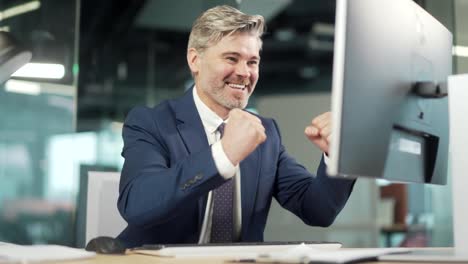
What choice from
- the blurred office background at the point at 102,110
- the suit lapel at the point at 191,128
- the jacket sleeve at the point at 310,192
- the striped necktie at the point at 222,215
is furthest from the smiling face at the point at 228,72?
the blurred office background at the point at 102,110

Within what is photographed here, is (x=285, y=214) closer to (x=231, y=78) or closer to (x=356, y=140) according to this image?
(x=231, y=78)

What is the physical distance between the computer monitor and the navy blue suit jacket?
42 centimetres

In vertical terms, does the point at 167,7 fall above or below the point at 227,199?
above

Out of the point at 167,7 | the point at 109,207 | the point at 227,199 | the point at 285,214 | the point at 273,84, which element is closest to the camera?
the point at 227,199

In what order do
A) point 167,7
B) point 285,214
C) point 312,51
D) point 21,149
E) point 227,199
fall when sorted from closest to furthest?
1. point 227,199
2. point 21,149
3. point 285,214
4. point 167,7
5. point 312,51

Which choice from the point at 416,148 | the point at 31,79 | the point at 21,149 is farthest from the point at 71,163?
the point at 416,148

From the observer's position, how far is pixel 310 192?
1874mm

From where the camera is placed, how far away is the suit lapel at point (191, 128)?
1.79 metres

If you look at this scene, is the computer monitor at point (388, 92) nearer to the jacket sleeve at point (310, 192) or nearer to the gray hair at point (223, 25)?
the jacket sleeve at point (310, 192)

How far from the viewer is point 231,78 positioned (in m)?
2.01

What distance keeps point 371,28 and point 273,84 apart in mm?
9476


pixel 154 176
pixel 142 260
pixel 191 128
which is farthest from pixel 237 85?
pixel 142 260

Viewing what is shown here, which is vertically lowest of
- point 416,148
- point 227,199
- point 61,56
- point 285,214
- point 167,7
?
point 285,214

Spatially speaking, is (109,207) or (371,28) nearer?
(371,28)
